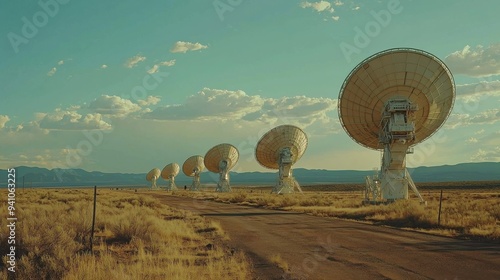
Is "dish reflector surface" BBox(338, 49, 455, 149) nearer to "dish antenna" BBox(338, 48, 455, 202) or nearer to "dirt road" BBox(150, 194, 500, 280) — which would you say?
"dish antenna" BBox(338, 48, 455, 202)

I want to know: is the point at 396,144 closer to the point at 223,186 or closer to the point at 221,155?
the point at 221,155

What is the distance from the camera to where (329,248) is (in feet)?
51.7

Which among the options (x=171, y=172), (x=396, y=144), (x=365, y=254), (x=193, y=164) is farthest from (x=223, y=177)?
(x=365, y=254)

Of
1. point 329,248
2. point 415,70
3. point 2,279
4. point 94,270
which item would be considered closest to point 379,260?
point 329,248

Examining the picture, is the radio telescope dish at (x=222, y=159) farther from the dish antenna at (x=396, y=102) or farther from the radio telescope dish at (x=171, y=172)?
the dish antenna at (x=396, y=102)

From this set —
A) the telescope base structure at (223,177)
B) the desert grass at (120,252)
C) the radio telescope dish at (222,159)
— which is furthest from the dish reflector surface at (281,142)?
the desert grass at (120,252)

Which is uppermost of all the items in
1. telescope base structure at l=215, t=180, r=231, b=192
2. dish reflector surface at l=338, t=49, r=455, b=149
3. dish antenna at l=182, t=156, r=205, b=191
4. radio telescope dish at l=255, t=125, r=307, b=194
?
dish reflector surface at l=338, t=49, r=455, b=149

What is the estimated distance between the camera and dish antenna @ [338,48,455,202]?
37469mm

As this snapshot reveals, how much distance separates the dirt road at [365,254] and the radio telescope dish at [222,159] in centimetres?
6590

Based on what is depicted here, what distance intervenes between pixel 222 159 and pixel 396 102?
53222 mm

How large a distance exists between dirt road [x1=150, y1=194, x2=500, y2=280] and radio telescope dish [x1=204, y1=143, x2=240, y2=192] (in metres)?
65.9

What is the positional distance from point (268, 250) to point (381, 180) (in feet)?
89.8

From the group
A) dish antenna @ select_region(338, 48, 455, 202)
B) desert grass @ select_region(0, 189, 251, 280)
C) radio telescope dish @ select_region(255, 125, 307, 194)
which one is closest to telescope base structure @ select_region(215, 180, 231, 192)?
radio telescope dish @ select_region(255, 125, 307, 194)

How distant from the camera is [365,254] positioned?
47.2 feet
